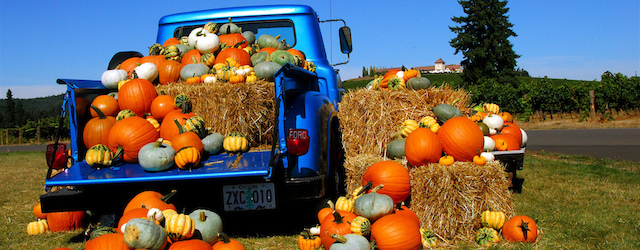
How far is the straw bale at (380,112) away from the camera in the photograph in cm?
538

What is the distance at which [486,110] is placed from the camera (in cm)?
672

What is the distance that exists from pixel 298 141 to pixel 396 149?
1693 mm

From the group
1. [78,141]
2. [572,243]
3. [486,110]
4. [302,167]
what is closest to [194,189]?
[302,167]

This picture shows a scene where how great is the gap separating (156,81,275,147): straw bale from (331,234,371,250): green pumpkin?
1478 millimetres

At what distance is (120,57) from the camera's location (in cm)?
612

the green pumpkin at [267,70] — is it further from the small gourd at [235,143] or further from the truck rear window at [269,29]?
the truck rear window at [269,29]

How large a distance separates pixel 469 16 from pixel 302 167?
156 ft

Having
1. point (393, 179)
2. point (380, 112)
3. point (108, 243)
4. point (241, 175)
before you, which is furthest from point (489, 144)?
point (108, 243)

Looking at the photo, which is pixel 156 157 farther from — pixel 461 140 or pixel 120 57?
pixel 120 57

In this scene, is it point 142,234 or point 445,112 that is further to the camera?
point 445,112

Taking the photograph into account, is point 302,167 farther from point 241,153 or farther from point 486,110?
point 486,110

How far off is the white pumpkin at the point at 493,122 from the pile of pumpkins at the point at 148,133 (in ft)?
11.6

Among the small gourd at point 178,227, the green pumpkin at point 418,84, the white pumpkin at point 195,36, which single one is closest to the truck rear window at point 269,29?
the white pumpkin at point 195,36

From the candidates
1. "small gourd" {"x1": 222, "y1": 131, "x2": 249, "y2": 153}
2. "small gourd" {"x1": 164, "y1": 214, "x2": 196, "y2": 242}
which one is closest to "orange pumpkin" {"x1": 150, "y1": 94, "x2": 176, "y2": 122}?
"small gourd" {"x1": 222, "y1": 131, "x2": 249, "y2": 153}
